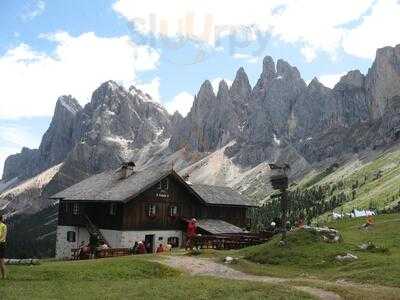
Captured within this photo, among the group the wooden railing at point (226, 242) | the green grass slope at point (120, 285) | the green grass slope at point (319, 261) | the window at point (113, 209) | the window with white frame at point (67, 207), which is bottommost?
the green grass slope at point (120, 285)

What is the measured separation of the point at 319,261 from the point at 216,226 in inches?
1358

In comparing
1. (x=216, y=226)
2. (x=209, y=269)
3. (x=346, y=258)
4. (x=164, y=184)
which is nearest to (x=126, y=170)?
(x=164, y=184)

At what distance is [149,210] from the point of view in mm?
61375

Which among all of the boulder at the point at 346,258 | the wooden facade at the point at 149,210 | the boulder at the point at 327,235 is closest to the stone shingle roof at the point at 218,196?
the wooden facade at the point at 149,210

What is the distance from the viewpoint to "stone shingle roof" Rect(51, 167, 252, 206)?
58.6 metres

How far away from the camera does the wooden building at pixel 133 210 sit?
5900 cm

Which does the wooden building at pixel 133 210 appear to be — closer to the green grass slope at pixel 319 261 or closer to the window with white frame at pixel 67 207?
the window with white frame at pixel 67 207

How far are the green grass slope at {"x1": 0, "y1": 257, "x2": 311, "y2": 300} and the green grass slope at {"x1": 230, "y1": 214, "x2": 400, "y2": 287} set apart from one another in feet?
19.0

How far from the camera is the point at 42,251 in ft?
611

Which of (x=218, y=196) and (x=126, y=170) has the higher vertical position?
(x=126, y=170)

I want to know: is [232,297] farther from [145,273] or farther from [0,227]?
[0,227]

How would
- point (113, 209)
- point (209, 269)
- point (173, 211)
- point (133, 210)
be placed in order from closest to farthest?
point (209, 269) → point (133, 210) → point (113, 209) → point (173, 211)

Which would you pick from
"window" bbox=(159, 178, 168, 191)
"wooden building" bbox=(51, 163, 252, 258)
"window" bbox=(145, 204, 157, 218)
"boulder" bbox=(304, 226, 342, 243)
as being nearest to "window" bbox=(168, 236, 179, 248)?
"wooden building" bbox=(51, 163, 252, 258)

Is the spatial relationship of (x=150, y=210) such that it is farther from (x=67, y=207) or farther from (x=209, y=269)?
(x=209, y=269)
